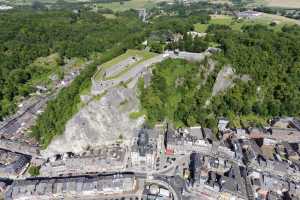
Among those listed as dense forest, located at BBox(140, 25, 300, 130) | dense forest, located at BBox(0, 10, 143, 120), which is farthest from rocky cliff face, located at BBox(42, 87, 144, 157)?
dense forest, located at BBox(0, 10, 143, 120)

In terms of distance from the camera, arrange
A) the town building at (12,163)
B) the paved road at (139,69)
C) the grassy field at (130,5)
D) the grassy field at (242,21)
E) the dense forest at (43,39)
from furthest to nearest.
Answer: the grassy field at (130,5) → the grassy field at (242,21) → the dense forest at (43,39) → the paved road at (139,69) → the town building at (12,163)

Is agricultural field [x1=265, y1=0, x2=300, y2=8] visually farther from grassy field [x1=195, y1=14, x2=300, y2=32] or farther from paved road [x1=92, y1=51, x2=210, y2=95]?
paved road [x1=92, y1=51, x2=210, y2=95]

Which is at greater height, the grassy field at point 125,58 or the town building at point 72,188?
the grassy field at point 125,58

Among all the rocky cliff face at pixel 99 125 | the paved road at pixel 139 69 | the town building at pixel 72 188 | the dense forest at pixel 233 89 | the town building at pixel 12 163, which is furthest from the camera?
the dense forest at pixel 233 89

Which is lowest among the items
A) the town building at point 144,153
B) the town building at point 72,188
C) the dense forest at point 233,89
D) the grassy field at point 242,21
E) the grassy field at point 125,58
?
the town building at point 72,188

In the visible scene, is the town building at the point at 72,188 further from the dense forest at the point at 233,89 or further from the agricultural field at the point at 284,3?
the agricultural field at the point at 284,3

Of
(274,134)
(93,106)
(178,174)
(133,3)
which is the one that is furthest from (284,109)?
(133,3)

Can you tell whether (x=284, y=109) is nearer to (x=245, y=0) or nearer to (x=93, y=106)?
(x=93, y=106)

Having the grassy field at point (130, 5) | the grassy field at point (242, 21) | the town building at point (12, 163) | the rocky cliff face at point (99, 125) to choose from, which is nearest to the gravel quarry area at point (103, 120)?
the rocky cliff face at point (99, 125)
